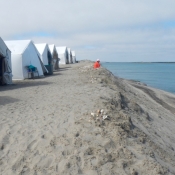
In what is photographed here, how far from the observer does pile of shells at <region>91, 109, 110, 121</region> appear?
780 centimetres

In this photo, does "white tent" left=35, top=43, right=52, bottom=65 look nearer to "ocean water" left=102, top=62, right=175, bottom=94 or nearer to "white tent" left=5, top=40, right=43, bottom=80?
"white tent" left=5, top=40, right=43, bottom=80

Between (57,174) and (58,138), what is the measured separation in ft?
4.40

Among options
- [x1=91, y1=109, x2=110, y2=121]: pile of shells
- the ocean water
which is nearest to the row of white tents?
[x1=91, y1=109, x2=110, y2=121]: pile of shells

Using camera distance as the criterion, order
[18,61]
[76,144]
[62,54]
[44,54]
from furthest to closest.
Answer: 1. [62,54]
2. [44,54]
3. [18,61]
4. [76,144]

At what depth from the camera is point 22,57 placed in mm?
21891

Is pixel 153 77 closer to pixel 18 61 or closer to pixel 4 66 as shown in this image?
pixel 18 61

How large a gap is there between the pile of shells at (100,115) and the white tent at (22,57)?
14.3 metres

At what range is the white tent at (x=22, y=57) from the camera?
2172cm

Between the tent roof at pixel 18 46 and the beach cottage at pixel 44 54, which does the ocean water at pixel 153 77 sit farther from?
the tent roof at pixel 18 46

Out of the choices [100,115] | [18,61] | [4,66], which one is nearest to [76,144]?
[100,115]

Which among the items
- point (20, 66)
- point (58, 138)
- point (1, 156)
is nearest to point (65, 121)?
point (58, 138)

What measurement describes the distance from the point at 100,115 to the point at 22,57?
1502 centimetres

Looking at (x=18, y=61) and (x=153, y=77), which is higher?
(x=18, y=61)

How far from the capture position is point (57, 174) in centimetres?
566
